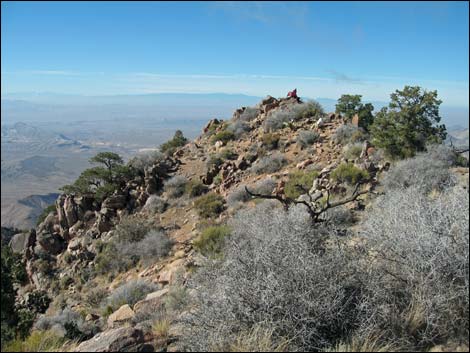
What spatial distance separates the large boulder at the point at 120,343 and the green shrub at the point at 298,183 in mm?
8551

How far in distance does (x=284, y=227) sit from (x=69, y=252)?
12435 millimetres

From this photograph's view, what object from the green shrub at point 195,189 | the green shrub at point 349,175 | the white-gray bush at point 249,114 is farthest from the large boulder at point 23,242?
the green shrub at point 349,175

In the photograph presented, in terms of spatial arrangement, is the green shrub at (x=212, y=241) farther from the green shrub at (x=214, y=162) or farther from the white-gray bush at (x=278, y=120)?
the white-gray bush at (x=278, y=120)

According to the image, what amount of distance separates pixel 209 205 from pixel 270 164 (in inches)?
135

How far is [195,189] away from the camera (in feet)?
54.4

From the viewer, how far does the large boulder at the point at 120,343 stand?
13.9 feet

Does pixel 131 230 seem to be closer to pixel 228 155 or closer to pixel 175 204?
pixel 175 204

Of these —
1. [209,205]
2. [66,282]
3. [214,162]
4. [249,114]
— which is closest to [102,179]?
[214,162]

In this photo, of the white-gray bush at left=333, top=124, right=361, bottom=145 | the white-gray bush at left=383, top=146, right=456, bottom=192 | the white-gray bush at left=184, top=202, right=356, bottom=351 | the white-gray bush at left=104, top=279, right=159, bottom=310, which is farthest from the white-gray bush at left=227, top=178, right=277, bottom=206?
the white-gray bush at left=184, top=202, right=356, bottom=351

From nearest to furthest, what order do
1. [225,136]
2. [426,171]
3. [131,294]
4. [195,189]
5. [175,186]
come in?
[131,294] < [426,171] < [195,189] < [175,186] < [225,136]

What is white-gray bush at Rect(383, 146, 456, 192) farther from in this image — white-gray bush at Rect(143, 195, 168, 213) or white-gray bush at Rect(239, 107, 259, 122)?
white-gray bush at Rect(239, 107, 259, 122)

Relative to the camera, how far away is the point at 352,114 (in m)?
19.5

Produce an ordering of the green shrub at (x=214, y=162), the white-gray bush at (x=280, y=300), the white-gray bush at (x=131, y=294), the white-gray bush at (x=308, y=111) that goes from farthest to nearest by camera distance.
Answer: the white-gray bush at (x=308, y=111) < the green shrub at (x=214, y=162) < the white-gray bush at (x=131, y=294) < the white-gray bush at (x=280, y=300)

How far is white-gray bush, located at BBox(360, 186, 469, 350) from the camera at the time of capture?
13.8ft
